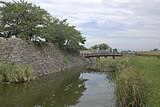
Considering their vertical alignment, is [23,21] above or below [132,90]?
above

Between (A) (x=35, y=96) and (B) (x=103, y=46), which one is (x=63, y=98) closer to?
(A) (x=35, y=96)

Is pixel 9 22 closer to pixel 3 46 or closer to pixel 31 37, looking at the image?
pixel 31 37

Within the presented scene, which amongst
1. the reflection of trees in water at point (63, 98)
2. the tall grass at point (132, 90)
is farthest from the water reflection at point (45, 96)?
the tall grass at point (132, 90)

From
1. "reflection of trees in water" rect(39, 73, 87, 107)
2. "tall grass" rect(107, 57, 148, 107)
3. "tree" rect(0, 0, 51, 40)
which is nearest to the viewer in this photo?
"tall grass" rect(107, 57, 148, 107)

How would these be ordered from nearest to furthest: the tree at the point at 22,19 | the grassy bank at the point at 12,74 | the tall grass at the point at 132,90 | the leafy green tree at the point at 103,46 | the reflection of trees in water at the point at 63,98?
1. the tall grass at the point at 132,90
2. the reflection of trees in water at the point at 63,98
3. the grassy bank at the point at 12,74
4. the tree at the point at 22,19
5. the leafy green tree at the point at 103,46

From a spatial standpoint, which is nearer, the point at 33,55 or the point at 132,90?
the point at 132,90

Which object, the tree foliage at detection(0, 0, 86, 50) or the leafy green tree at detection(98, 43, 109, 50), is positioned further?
the leafy green tree at detection(98, 43, 109, 50)

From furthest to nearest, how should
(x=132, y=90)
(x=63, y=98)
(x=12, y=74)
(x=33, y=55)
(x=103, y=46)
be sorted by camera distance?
(x=103, y=46) < (x=33, y=55) < (x=12, y=74) < (x=63, y=98) < (x=132, y=90)

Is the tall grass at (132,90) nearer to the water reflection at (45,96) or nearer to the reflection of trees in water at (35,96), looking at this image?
the water reflection at (45,96)

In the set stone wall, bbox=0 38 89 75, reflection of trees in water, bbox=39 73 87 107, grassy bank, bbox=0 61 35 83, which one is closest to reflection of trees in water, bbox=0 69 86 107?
reflection of trees in water, bbox=39 73 87 107

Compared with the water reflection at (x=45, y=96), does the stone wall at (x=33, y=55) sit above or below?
above

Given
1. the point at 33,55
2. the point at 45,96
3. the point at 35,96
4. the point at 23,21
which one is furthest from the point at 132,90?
the point at 23,21

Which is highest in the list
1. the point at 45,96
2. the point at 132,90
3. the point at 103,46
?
the point at 103,46

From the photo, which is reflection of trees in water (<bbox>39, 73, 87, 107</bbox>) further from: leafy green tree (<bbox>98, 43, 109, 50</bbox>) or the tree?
leafy green tree (<bbox>98, 43, 109, 50</bbox>)
